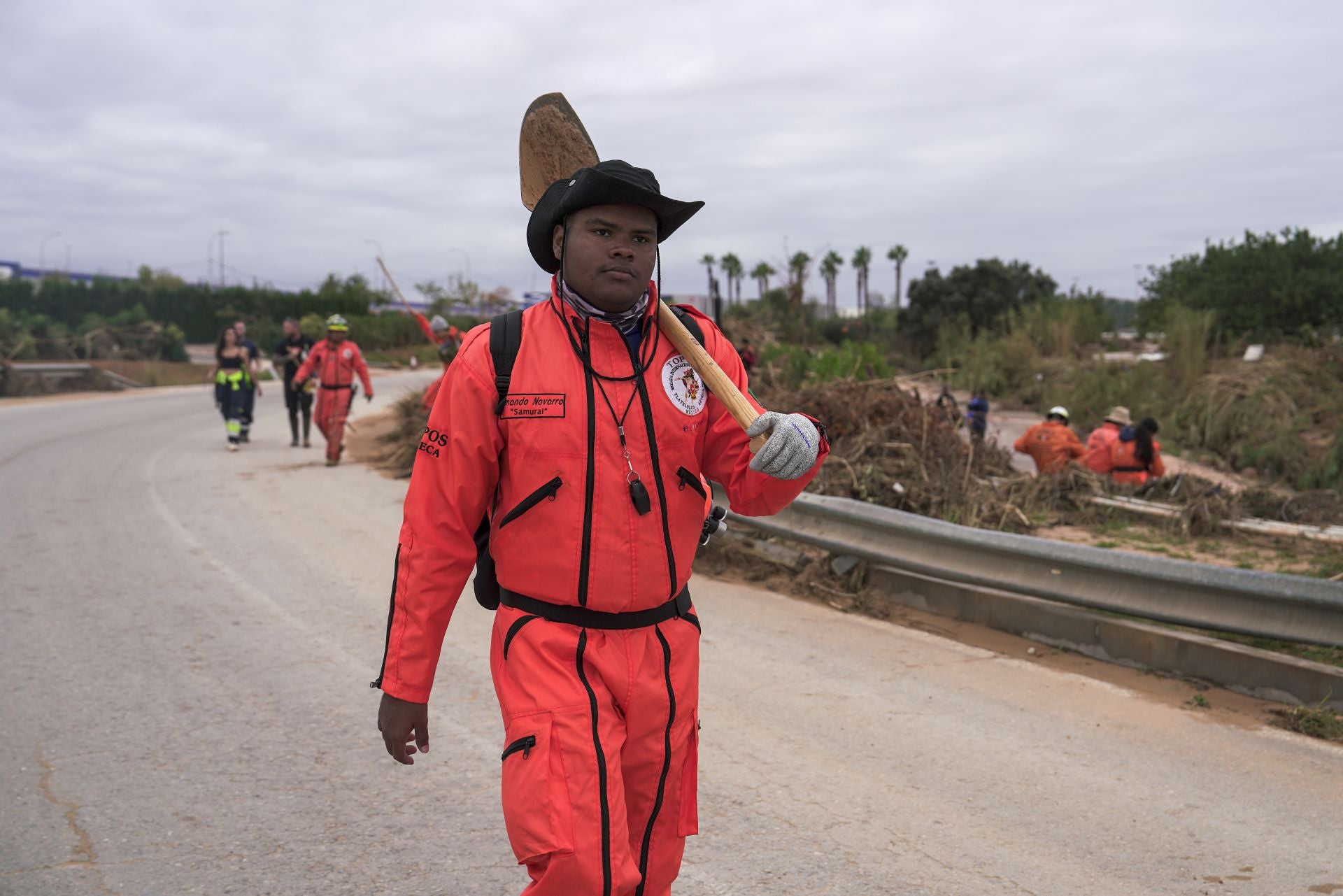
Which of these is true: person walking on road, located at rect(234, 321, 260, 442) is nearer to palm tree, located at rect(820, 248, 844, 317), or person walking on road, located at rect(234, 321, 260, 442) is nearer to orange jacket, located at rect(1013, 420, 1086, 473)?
orange jacket, located at rect(1013, 420, 1086, 473)

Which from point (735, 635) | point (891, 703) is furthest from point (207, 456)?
point (891, 703)

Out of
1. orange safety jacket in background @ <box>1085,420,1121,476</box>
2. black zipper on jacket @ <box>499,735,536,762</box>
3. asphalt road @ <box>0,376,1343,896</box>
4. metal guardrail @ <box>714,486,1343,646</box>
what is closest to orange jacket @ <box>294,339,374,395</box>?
asphalt road @ <box>0,376,1343,896</box>

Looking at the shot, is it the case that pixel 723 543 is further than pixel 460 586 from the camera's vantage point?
Yes

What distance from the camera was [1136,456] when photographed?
1108 centimetres

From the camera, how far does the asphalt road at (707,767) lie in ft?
12.3

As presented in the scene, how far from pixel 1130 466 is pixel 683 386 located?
9.50 meters

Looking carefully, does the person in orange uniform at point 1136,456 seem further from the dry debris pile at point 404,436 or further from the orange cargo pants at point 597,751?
the orange cargo pants at point 597,751

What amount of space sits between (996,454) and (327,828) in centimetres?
830

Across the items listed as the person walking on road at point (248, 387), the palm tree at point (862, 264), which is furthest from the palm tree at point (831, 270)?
the person walking on road at point (248, 387)

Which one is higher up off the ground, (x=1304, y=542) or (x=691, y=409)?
(x=691, y=409)

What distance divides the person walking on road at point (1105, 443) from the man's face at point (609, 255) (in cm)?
933

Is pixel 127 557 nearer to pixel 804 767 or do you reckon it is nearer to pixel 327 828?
pixel 327 828

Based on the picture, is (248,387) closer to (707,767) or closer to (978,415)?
(978,415)

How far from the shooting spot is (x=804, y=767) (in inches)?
183
